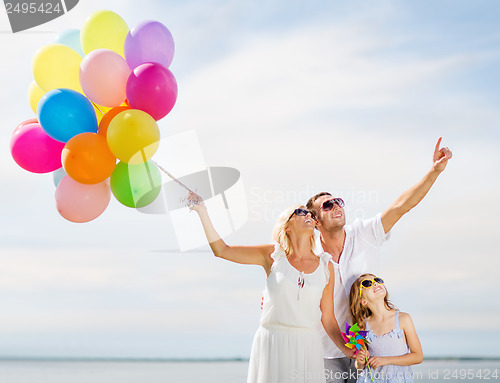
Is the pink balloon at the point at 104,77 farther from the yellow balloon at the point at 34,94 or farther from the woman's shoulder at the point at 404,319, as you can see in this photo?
the woman's shoulder at the point at 404,319

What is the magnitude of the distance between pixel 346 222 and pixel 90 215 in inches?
63.3

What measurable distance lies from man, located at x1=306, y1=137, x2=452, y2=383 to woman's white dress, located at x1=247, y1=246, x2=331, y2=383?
0.36 metres

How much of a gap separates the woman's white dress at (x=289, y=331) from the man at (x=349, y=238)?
14.1 inches

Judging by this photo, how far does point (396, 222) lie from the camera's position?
11.9 ft

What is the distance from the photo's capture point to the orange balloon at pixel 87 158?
11.0 ft

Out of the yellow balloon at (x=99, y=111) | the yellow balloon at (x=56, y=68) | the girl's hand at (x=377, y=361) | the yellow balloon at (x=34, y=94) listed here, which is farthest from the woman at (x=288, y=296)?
the yellow balloon at (x=34, y=94)

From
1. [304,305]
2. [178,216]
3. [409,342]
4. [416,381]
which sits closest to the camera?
[304,305]

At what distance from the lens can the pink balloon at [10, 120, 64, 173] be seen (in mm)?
3658

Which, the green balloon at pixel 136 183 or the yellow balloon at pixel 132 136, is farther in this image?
the green balloon at pixel 136 183

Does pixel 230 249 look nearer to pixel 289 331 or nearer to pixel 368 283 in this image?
pixel 289 331

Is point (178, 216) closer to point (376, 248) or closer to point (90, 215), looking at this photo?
point (90, 215)

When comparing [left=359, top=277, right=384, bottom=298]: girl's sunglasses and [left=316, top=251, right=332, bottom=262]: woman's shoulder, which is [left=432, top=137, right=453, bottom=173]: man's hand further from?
[left=316, top=251, right=332, bottom=262]: woman's shoulder

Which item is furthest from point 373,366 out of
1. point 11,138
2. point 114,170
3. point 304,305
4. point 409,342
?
point 11,138

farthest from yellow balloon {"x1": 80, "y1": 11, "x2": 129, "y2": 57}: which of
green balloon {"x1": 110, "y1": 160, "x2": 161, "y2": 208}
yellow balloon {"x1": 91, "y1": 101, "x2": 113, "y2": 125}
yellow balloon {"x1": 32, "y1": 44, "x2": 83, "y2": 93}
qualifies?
green balloon {"x1": 110, "y1": 160, "x2": 161, "y2": 208}
